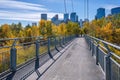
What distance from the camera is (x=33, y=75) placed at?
36.9 ft

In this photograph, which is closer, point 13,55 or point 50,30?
point 13,55

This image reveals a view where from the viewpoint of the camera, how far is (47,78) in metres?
10.6

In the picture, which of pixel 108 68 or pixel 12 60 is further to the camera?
pixel 12 60

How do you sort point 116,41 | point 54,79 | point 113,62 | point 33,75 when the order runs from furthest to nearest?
point 116,41, point 33,75, point 54,79, point 113,62

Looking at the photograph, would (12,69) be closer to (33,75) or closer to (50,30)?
(33,75)

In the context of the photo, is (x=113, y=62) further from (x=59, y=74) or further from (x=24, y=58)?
(x=24, y=58)

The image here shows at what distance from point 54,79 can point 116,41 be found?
8101 cm

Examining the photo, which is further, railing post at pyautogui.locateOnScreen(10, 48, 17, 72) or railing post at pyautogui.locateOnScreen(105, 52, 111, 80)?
railing post at pyautogui.locateOnScreen(10, 48, 17, 72)

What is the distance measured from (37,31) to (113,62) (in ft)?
360

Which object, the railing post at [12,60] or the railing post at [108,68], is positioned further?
the railing post at [12,60]

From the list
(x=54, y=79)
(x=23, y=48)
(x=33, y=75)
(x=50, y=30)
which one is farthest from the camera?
(x=50, y=30)

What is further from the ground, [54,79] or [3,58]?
[3,58]

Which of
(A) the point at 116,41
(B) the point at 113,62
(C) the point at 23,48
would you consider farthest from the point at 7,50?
(A) the point at 116,41

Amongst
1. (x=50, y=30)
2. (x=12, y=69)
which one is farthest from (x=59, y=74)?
(x=50, y=30)
